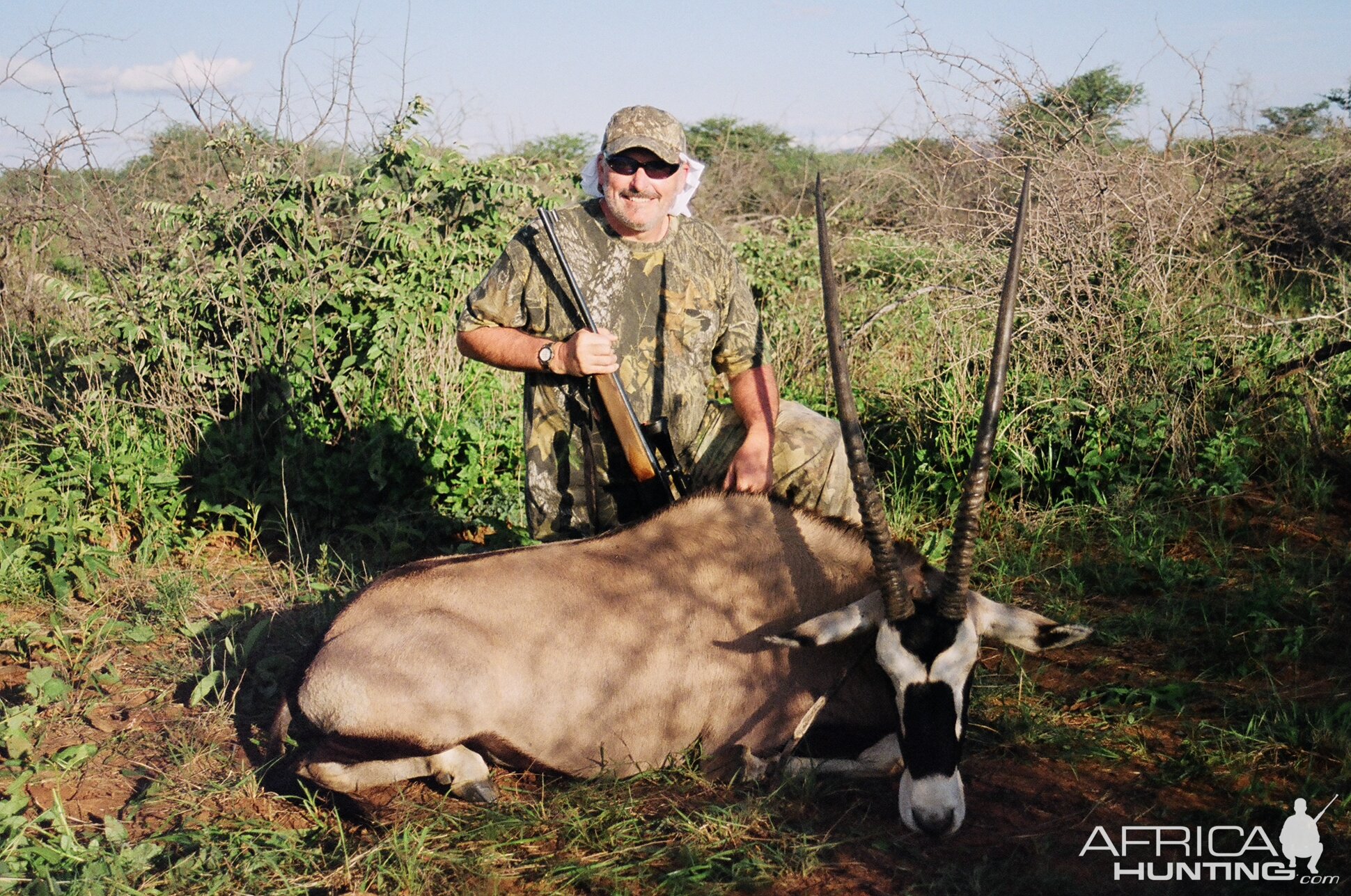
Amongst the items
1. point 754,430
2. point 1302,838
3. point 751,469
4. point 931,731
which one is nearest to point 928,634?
point 931,731

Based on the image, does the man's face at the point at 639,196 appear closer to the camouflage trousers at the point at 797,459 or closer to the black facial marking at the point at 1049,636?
the camouflage trousers at the point at 797,459

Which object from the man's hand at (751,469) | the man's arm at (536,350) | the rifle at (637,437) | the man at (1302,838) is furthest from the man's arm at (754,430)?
the man at (1302,838)

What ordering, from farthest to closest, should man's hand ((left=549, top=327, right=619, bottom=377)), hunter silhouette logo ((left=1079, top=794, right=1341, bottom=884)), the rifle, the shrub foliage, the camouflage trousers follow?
the shrub foliage → the camouflage trousers → the rifle → man's hand ((left=549, top=327, right=619, bottom=377)) → hunter silhouette logo ((left=1079, top=794, right=1341, bottom=884))

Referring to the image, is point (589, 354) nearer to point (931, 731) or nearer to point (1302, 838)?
point (931, 731)

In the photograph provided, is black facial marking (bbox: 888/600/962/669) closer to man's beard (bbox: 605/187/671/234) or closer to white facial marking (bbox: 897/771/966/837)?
white facial marking (bbox: 897/771/966/837)

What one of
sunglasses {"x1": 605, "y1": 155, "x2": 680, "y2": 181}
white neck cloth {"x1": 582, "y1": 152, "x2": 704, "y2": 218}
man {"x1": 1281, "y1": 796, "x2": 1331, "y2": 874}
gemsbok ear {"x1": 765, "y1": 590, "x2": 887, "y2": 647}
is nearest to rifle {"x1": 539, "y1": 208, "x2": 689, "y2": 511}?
white neck cloth {"x1": 582, "y1": 152, "x2": 704, "y2": 218}

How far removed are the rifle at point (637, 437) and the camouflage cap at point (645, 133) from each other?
401 mm

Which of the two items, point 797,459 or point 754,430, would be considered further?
point 797,459

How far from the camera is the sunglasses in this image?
4.45 m

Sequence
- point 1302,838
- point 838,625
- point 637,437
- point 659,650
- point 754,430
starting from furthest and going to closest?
point 754,430
point 637,437
point 659,650
point 838,625
point 1302,838

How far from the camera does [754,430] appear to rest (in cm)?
451

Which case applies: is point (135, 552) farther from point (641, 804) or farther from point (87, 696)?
point (641, 804)

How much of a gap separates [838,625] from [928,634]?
0.29 metres

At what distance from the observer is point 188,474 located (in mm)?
6227
